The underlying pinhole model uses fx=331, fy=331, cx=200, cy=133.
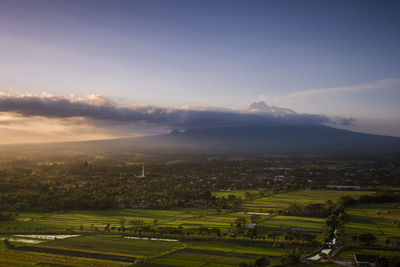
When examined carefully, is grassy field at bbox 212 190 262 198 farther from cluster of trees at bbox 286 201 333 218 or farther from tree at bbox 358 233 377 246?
tree at bbox 358 233 377 246

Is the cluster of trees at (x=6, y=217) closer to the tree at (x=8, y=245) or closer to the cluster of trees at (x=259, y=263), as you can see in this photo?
the tree at (x=8, y=245)

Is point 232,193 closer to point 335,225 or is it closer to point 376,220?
point 335,225

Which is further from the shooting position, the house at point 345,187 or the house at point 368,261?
the house at point 345,187

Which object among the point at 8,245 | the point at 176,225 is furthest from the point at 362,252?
the point at 8,245

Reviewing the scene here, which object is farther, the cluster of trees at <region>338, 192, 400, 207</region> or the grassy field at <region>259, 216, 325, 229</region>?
the cluster of trees at <region>338, 192, 400, 207</region>

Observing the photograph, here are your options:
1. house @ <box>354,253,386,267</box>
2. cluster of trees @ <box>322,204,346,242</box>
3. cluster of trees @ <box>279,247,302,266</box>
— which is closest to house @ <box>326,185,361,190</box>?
cluster of trees @ <box>322,204,346,242</box>

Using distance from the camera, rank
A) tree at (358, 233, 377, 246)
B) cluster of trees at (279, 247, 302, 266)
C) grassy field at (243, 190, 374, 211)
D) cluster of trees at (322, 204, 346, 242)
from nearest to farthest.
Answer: cluster of trees at (279, 247, 302, 266) < tree at (358, 233, 377, 246) < cluster of trees at (322, 204, 346, 242) < grassy field at (243, 190, 374, 211)

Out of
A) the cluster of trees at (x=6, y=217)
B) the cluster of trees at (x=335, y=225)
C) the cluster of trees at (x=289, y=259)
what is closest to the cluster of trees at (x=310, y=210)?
the cluster of trees at (x=335, y=225)

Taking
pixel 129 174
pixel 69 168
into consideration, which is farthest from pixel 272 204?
pixel 69 168

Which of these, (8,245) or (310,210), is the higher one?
(8,245)

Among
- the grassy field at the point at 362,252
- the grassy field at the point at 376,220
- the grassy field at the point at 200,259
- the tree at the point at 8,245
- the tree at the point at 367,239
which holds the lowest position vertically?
the grassy field at the point at 376,220

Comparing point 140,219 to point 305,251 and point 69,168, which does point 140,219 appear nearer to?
point 305,251

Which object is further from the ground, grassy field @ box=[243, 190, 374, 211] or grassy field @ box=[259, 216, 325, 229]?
grassy field @ box=[259, 216, 325, 229]
